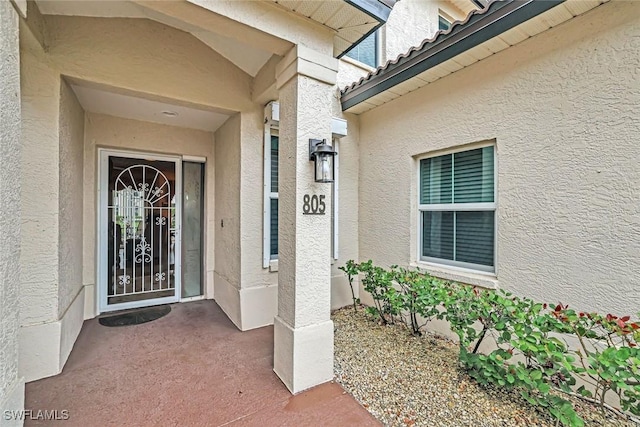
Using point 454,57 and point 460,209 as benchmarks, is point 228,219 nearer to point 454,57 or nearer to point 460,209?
point 460,209

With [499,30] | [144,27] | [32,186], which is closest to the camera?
[32,186]

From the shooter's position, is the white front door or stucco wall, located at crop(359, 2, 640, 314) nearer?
stucco wall, located at crop(359, 2, 640, 314)

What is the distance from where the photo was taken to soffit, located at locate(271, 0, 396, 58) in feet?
8.67

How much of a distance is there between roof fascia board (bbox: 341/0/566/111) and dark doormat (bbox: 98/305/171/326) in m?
5.11

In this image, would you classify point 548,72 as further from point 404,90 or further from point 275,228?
point 275,228

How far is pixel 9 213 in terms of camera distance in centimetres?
184

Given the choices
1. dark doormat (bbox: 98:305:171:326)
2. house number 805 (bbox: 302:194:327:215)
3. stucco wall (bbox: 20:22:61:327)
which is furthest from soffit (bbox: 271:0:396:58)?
dark doormat (bbox: 98:305:171:326)

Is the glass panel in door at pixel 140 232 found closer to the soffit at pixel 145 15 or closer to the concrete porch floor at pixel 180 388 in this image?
the concrete porch floor at pixel 180 388

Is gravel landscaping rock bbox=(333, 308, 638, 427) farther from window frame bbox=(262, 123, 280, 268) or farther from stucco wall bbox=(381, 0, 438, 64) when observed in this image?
stucco wall bbox=(381, 0, 438, 64)

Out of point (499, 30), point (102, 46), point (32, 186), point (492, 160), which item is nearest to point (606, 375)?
point (492, 160)

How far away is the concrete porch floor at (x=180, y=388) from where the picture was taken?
2.45 meters

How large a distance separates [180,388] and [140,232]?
127 inches

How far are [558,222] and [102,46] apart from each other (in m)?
5.60

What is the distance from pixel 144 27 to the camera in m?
3.66
